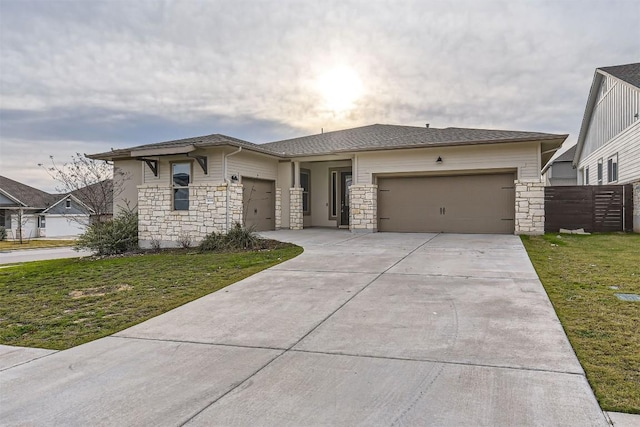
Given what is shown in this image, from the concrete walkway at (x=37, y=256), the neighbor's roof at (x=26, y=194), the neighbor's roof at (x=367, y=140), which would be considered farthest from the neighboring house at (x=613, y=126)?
the neighbor's roof at (x=26, y=194)

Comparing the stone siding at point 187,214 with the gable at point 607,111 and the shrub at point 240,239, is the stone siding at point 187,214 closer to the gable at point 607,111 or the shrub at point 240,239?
the shrub at point 240,239

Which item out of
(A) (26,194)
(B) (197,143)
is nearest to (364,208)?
(B) (197,143)

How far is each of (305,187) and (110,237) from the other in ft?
26.3

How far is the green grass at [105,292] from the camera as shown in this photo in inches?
193

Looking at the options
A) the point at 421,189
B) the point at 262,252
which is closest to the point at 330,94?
the point at 421,189

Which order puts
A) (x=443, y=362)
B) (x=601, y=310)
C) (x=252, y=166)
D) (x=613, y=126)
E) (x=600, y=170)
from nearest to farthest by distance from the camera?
(x=443, y=362) < (x=601, y=310) < (x=252, y=166) < (x=613, y=126) < (x=600, y=170)

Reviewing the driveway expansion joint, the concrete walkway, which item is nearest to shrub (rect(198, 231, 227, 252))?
the concrete walkway

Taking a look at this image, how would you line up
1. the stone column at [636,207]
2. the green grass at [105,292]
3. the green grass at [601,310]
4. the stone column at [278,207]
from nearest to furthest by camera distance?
the green grass at [601,310], the green grass at [105,292], the stone column at [636,207], the stone column at [278,207]

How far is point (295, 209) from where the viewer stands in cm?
1722

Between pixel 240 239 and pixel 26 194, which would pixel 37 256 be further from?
pixel 26 194

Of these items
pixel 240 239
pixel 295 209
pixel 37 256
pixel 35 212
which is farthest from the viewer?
pixel 35 212

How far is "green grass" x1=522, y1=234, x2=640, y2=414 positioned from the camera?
120 inches

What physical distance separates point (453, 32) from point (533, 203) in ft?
19.4

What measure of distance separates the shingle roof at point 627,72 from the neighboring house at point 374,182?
4217mm
